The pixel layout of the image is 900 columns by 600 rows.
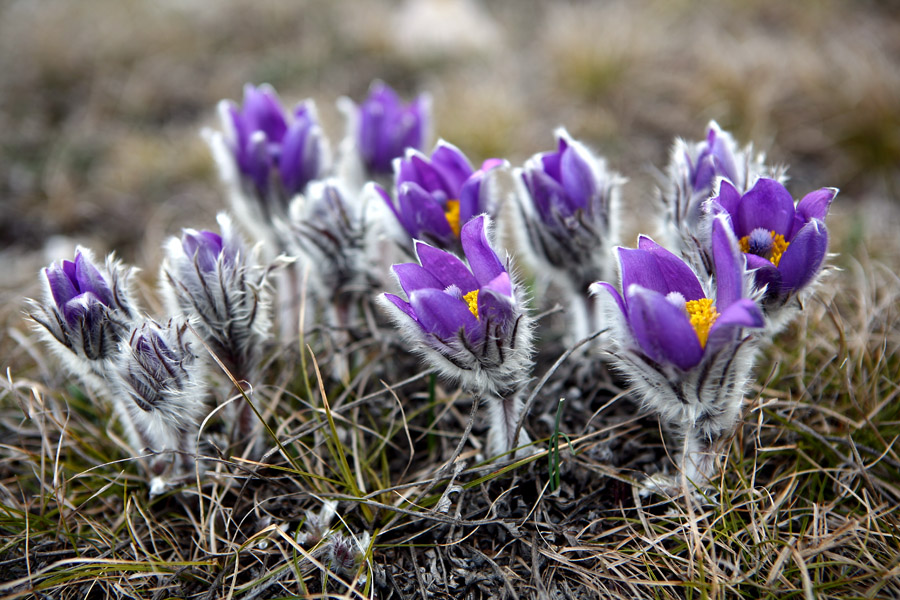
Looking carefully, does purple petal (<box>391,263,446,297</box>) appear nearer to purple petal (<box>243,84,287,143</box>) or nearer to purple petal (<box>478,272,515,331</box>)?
purple petal (<box>478,272,515,331</box>)

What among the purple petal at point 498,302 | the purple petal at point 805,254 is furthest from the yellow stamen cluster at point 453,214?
the purple petal at point 805,254

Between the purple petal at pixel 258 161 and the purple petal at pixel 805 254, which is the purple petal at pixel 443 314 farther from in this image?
the purple petal at pixel 258 161

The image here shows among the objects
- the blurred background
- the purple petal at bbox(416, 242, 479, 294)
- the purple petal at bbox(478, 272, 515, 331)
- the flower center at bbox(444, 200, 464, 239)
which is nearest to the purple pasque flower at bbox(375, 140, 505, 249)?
the flower center at bbox(444, 200, 464, 239)

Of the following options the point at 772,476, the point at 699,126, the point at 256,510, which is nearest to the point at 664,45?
the point at 699,126

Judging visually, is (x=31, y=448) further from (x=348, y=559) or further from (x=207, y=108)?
(x=207, y=108)

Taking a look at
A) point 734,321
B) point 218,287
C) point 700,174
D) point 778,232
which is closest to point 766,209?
point 778,232

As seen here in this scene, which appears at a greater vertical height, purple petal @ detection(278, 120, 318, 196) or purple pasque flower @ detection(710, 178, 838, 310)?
purple petal @ detection(278, 120, 318, 196)
